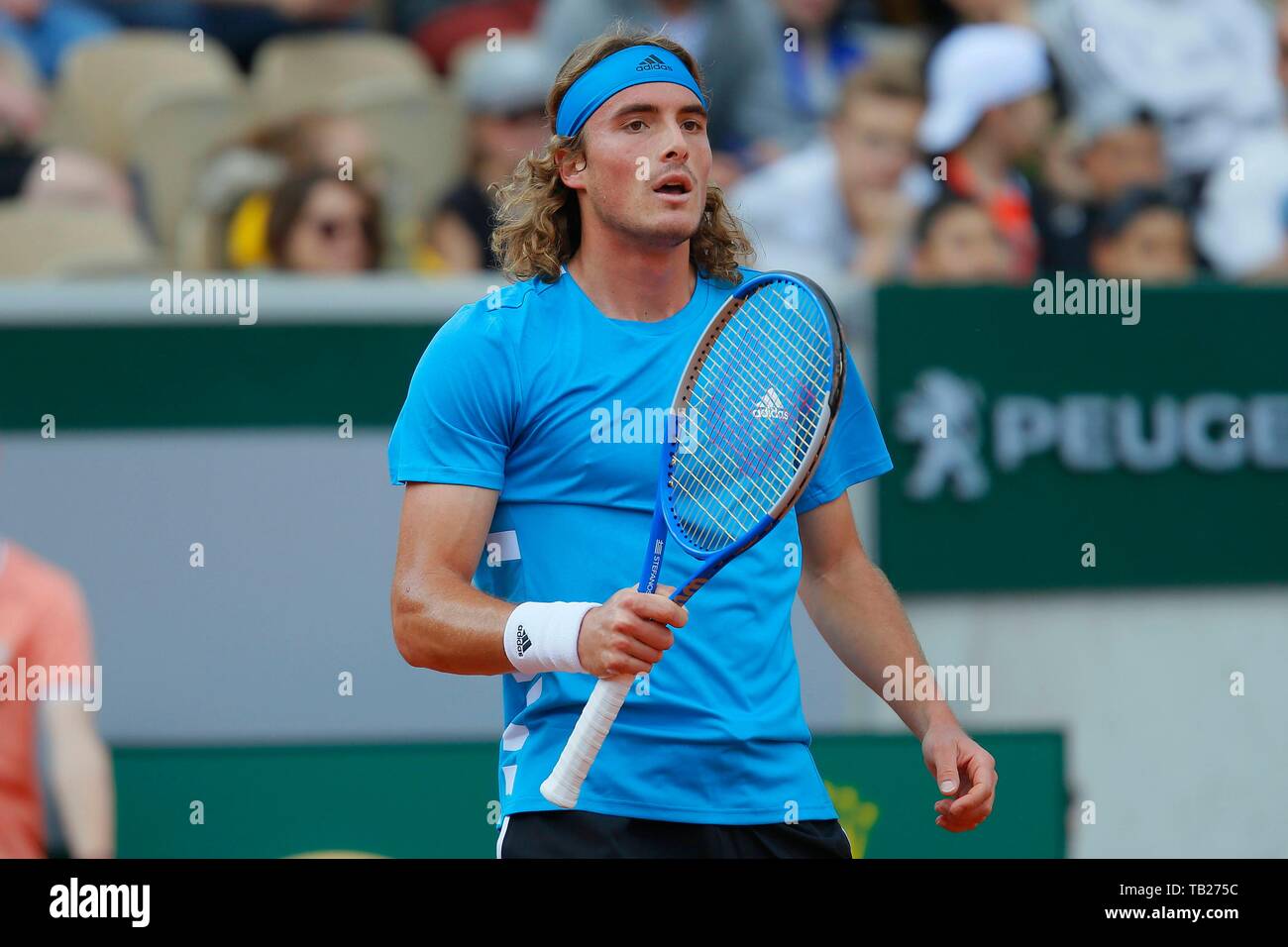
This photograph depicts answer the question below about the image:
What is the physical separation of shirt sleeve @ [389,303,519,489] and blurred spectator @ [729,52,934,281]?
3.48 metres

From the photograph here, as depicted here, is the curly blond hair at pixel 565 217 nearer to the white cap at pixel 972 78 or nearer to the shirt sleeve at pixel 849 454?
the shirt sleeve at pixel 849 454

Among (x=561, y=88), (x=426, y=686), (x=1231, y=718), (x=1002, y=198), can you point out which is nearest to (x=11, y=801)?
(x=426, y=686)

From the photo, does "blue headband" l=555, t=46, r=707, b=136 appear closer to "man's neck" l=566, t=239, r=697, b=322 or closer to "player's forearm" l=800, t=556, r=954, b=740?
"man's neck" l=566, t=239, r=697, b=322

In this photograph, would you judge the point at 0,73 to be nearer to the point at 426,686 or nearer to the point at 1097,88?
the point at 426,686

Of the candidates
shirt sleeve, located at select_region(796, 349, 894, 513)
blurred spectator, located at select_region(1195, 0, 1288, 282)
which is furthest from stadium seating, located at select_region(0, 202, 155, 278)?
blurred spectator, located at select_region(1195, 0, 1288, 282)

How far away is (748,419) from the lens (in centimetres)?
288

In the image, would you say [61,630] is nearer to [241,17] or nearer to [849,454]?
[849,454]

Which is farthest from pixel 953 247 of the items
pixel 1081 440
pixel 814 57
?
pixel 814 57

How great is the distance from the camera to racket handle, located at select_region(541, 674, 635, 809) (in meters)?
2.62

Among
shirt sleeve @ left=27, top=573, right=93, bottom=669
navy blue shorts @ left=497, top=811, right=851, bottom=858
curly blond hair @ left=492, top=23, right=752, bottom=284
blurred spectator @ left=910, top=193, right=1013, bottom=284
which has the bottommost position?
navy blue shorts @ left=497, top=811, right=851, bottom=858

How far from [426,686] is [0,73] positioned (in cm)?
304

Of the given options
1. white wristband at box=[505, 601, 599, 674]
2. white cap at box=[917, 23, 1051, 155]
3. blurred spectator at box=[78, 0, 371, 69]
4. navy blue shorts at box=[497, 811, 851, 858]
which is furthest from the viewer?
blurred spectator at box=[78, 0, 371, 69]

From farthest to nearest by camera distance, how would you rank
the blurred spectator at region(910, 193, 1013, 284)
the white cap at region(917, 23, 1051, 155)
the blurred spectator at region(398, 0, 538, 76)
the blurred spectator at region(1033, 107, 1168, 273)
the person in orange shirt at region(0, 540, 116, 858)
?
the blurred spectator at region(398, 0, 538, 76) → the white cap at region(917, 23, 1051, 155) → the blurred spectator at region(1033, 107, 1168, 273) → the blurred spectator at region(910, 193, 1013, 284) → the person in orange shirt at region(0, 540, 116, 858)

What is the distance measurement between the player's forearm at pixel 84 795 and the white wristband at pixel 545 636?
7.59ft
